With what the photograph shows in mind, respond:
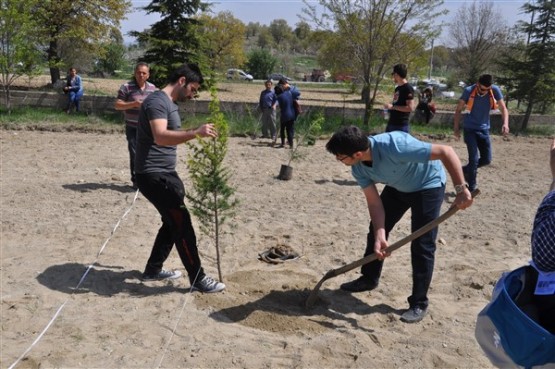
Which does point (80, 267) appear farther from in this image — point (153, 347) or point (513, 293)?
point (513, 293)

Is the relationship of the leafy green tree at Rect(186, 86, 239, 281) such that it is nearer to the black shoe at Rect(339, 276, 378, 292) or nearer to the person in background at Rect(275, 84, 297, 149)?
the black shoe at Rect(339, 276, 378, 292)

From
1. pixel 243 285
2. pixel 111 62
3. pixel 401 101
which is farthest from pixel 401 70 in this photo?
pixel 111 62

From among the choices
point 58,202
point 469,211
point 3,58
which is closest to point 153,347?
point 58,202

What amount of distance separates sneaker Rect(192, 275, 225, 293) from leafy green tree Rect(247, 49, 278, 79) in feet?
166

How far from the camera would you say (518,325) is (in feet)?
6.45

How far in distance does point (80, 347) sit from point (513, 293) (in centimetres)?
286

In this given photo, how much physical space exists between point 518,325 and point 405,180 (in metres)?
2.02

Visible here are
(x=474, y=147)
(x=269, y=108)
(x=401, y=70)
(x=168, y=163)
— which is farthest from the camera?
(x=269, y=108)

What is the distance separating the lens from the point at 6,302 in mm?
4293

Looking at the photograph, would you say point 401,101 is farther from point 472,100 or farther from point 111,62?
point 111,62

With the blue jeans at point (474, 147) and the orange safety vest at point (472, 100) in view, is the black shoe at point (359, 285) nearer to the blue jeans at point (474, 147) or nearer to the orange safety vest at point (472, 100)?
the blue jeans at point (474, 147)

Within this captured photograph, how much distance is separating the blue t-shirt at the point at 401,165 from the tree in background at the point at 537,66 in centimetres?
1444

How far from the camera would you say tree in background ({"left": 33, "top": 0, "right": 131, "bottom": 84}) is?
20473 mm

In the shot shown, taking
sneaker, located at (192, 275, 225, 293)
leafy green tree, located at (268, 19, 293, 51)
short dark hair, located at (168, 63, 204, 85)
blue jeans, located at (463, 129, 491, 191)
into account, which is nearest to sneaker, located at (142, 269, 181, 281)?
sneaker, located at (192, 275, 225, 293)
